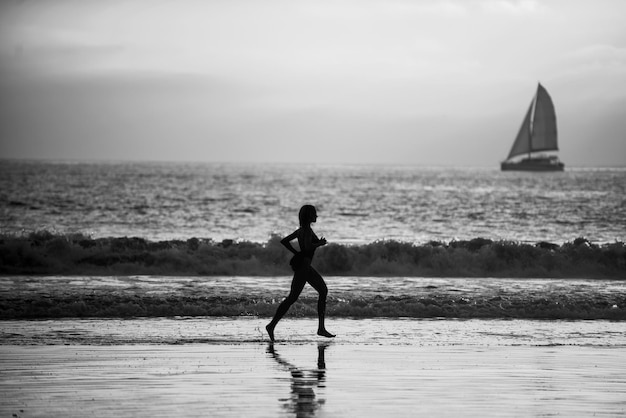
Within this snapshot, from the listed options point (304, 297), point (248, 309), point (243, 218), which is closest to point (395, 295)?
point (304, 297)

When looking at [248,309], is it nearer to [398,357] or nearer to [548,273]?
[398,357]

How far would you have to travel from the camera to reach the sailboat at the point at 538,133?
142125 mm

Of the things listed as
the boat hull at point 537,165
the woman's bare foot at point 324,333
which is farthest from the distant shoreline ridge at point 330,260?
the boat hull at point 537,165

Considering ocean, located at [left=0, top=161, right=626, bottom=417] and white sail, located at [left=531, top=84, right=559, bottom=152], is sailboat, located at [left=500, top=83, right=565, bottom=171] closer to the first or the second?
white sail, located at [left=531, top=84, right=559, bottom=152]

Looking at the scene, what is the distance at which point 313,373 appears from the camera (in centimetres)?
959

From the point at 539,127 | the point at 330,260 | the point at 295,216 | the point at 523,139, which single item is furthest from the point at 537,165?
the point at 330,260

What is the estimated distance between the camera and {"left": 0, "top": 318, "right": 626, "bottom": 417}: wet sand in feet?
25.8

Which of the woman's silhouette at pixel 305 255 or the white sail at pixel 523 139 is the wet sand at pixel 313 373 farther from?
the white sail at pixel 523 139

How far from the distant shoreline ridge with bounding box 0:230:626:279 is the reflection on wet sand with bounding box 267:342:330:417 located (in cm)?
1529

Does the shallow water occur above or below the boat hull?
below

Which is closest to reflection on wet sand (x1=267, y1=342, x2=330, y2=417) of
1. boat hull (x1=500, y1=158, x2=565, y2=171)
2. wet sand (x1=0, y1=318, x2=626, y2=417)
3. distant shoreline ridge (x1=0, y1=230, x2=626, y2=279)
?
wet sand (x1=0, y1=318, x2=626, y2=417)

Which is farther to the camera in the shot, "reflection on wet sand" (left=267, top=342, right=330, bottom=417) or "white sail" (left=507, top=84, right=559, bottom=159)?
"white sail" (left=507, top=84, right=559, bottom=159)

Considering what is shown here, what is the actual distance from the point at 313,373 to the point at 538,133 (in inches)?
5637

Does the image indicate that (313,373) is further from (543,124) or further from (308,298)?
(543,124)
